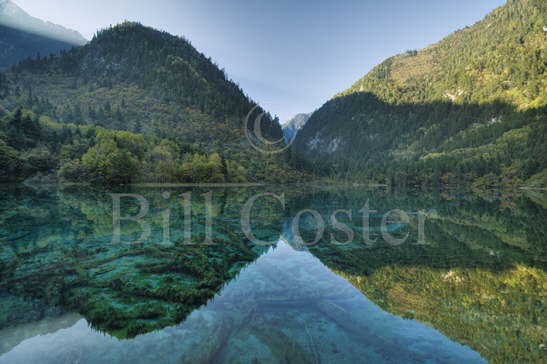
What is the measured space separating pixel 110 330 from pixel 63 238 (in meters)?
10.5

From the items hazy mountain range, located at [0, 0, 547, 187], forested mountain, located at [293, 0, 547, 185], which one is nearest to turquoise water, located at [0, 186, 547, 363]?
hazy mountain range, located at [0, 0, 547, 187]

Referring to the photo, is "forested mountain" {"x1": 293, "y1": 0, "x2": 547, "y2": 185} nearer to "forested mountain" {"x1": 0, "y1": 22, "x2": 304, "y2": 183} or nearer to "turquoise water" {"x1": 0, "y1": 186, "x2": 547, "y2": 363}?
"forested mountain" {"x1": 0, "y1": 22, "x2": 304, "y2": 183}

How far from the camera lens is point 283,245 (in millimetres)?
14570

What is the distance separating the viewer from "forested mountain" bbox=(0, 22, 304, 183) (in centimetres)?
5831

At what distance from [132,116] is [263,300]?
12371 cm

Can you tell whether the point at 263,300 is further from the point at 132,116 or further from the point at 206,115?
the point at 206,115

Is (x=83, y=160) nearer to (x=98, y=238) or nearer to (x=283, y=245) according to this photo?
(x=98, y=238)

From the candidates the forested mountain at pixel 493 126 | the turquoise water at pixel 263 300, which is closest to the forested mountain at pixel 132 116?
the forested mountain at pixel 493 126

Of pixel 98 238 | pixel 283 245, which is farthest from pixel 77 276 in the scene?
pixel 283 245

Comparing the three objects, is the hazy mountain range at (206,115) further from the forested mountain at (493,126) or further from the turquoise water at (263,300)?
the turquoise water at (263,300)

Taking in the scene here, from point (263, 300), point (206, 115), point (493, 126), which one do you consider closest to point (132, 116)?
point (206, 115)

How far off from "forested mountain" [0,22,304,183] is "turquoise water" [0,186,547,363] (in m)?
54.0

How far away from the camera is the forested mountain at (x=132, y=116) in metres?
58.3

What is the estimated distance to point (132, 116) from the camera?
11025 centimetres
